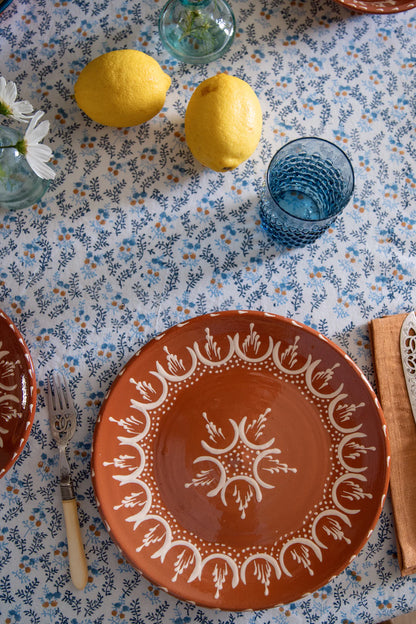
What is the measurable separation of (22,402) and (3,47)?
1.99ft

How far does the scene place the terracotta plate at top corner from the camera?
821 millimetres

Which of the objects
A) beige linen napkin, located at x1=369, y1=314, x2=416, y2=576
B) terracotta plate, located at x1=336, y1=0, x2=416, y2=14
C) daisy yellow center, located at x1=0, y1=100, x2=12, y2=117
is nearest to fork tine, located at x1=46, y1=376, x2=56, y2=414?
daisy yellow center, located at x1=0, y1=100, x2=12, y2=117

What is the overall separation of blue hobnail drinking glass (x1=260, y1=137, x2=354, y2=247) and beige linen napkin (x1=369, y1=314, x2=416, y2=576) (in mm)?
203

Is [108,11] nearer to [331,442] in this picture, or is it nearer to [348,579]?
[331,442]

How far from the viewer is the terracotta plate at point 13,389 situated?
0.82 meters

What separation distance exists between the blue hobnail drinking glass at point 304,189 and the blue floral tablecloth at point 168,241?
5cm

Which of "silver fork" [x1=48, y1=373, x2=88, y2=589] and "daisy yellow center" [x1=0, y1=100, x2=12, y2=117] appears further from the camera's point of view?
"silver fork" [x1=48, y1=373, x2=88, y2=589]

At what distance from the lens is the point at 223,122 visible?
772mm

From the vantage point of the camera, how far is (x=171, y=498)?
854 mm

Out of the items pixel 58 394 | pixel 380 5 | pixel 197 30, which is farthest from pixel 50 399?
pixel 380 5

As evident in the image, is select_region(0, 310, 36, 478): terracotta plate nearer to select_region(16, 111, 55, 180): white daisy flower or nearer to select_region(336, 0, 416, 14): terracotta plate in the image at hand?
select_region(16, 111, 55, 180): white daisy flower

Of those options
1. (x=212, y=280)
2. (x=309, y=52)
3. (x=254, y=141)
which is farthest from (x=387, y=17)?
(x=212, y=280)

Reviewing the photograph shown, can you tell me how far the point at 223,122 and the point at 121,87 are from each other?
167 mm

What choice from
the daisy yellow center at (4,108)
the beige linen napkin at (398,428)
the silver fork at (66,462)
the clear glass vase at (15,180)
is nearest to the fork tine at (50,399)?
the silver fork at (66,462)
